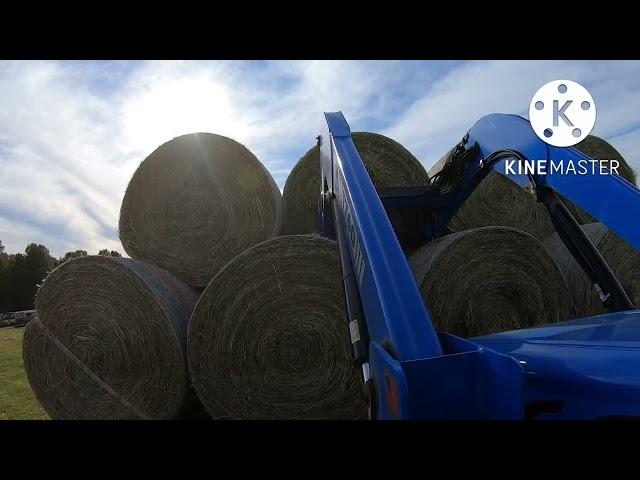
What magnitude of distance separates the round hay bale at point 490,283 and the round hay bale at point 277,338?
0.46 meters

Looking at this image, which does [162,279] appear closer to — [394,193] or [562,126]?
[394,193]

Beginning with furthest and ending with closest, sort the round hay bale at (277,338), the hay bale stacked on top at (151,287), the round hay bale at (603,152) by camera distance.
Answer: the round hay bale at (603,152), the hay bale stacked on top at (151,287), the round hay bale at (277,338)

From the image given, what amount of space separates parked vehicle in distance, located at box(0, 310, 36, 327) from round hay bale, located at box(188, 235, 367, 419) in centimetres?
103

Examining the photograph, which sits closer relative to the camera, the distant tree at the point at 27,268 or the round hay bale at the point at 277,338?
the round hay bale at the point at 277,338

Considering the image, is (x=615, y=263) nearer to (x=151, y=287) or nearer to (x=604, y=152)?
(x=604, y=152)

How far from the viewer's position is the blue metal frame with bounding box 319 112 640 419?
82 centimetres

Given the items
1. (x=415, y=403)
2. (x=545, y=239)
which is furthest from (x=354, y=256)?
(x=545, y=239)

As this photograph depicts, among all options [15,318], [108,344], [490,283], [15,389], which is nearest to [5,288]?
[15,318]

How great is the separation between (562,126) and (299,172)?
5.97ft

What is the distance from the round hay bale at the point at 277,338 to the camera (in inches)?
89.4

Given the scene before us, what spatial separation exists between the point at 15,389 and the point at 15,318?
2.77 metres

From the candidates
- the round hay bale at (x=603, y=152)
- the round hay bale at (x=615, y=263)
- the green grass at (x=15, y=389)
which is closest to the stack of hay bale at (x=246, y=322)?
the green grass at (x=15, y=389)

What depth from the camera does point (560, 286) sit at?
2.49 meters

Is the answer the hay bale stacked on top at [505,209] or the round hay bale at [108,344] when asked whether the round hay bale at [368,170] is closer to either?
the hay bale stacked on top at [505,209]
